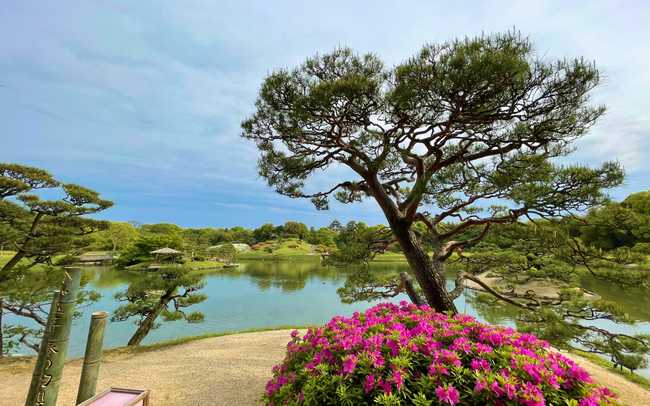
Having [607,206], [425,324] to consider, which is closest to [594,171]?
[607,206]

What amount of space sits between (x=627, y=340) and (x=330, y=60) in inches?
162

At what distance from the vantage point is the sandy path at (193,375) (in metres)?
2.89

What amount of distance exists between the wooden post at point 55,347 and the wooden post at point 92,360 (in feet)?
0.39

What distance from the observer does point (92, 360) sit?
5.59 ft

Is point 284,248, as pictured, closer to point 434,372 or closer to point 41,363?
point 41,363

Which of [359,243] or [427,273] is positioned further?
[359,243]

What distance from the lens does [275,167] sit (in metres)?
4.00

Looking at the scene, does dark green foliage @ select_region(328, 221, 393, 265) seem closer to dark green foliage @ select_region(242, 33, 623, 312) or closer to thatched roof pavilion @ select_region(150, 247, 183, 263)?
dark green foliage @ select_region(242, 33, 623, 312)

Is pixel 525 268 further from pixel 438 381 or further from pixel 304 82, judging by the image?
pixel 304 82

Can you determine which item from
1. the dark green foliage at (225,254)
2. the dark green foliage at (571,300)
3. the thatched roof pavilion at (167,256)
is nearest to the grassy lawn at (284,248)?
the dark green foliage at (225,254)

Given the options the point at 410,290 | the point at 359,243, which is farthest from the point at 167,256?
the point at 410,290

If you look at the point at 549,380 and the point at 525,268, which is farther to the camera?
the point at 525,268

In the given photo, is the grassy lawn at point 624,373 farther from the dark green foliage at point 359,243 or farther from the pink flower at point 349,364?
the pink flower at point 349,364

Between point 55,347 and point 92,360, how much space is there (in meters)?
0.25
